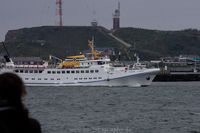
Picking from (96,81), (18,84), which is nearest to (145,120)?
(18,84)

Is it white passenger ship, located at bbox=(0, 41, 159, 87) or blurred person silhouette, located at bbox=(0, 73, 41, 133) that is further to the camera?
white passenger ship, located at bbox=(0, 41, 159, 87)

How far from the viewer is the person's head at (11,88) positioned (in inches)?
154

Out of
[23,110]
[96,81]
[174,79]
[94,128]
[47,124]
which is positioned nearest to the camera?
[23,110]

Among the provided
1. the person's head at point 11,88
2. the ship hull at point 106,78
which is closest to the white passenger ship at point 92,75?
the ship hull at point 106,78

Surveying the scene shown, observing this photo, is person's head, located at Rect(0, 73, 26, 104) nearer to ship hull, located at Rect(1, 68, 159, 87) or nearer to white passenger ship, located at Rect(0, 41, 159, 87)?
white passenger ship, located at Rect(0, 41, 159, 87)

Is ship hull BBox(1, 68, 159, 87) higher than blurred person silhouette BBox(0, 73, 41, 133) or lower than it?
lower

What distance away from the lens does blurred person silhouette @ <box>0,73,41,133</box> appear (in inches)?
151

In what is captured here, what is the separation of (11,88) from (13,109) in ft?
0.43

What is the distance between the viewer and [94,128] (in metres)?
26.4

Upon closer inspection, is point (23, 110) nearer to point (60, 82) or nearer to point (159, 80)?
point (60, 82)

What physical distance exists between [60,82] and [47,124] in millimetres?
52457

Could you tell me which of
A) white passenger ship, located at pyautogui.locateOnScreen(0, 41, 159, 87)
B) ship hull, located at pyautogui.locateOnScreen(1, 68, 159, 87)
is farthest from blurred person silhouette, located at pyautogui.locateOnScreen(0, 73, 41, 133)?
ship hull, located at pyautogui.locateOnScreen(1, 68, 159, 87)

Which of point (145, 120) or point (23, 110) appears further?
point (145, 120)

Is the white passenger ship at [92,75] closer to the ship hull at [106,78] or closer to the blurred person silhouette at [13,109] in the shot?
the ship hull at [106,78]
